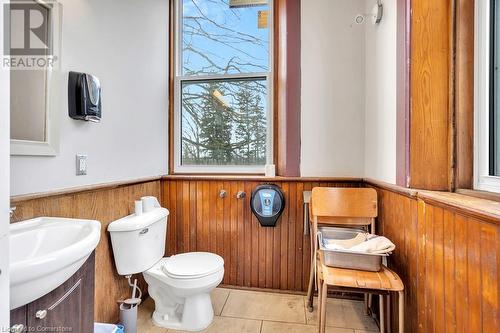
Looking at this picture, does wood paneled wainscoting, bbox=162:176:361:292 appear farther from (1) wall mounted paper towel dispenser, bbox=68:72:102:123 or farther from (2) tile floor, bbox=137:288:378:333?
(1) wall mounted paper towel dispenser, bbox=68:72:102:123

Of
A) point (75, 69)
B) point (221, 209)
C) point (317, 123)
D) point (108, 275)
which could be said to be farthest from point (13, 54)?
point (317, 123)

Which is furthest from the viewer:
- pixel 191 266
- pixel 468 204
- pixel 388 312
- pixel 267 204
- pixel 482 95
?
pixel 267 204

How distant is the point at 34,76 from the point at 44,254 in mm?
799

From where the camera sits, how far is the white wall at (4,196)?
575 millimetres

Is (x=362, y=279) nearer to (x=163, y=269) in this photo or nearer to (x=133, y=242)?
(x=163, y=269)

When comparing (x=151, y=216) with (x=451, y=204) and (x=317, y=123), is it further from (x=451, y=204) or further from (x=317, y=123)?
(x=451, y=204)

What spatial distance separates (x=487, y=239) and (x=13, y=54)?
1869 millimetres

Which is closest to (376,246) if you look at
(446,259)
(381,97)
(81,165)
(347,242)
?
(347,242)

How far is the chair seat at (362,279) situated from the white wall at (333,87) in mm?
872

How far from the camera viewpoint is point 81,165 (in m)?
1.36

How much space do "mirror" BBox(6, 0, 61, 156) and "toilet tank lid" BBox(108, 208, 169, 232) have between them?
0.52 meters

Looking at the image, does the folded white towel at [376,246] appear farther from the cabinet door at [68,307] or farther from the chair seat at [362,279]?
the cabinet door at [68,307]

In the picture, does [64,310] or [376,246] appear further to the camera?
[376,246]

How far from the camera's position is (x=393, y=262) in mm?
1545
